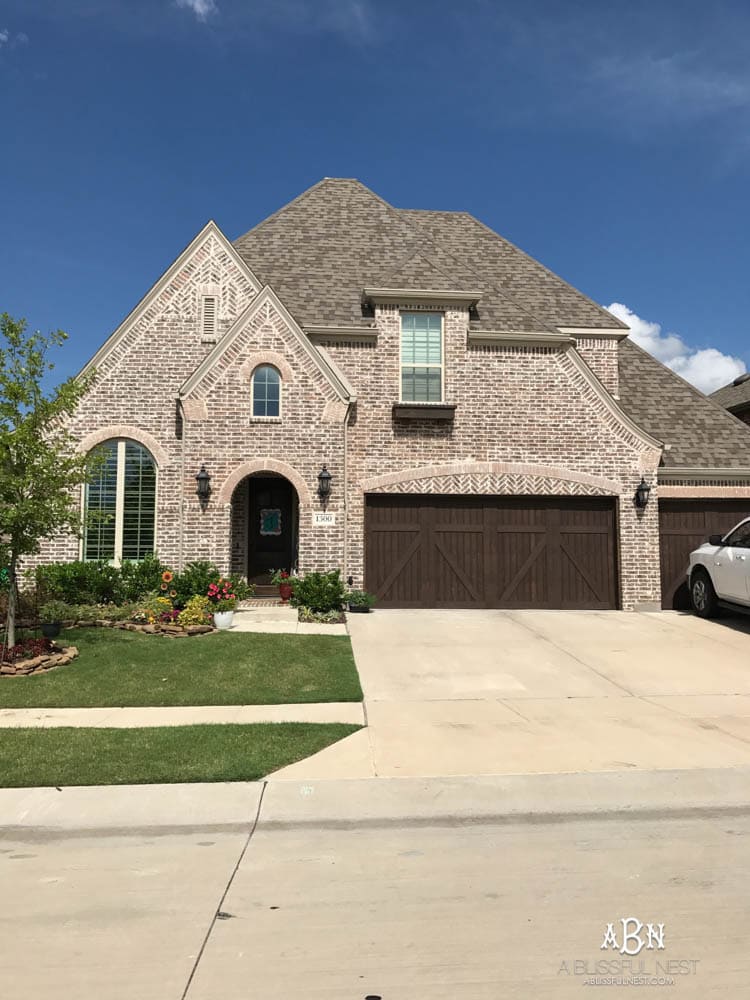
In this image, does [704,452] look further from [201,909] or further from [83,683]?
[201,909]

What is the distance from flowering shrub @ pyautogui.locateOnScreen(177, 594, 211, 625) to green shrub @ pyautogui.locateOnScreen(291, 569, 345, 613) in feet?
6.84

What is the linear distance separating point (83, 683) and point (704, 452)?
48.5ft

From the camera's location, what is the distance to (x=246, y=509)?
16734 mm

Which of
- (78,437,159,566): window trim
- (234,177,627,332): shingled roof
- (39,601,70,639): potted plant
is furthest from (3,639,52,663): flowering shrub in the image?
(234,177,627,332): shingled roof

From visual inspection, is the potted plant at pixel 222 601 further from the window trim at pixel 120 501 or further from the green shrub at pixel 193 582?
the window trim at pixel 120 501

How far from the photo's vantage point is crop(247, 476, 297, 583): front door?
16781 mm

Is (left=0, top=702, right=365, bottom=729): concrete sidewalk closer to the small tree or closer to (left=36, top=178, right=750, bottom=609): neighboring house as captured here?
the small tree

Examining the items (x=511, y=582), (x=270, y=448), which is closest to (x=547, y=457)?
(x=511, y=582)

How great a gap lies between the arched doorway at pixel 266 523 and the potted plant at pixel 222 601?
281 centimetres

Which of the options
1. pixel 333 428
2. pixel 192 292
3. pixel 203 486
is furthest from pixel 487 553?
pixel 192 292

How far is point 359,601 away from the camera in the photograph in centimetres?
1457

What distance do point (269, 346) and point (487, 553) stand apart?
6.98m

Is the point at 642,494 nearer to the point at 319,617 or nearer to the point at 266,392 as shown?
the point at 319,617

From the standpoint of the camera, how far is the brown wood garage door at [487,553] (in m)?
16.0
